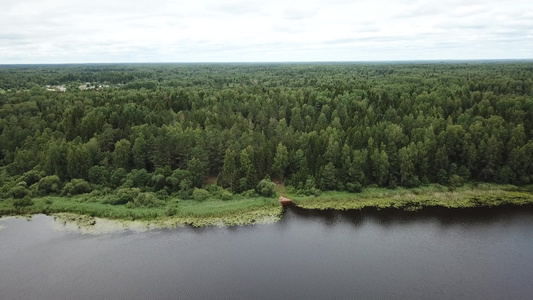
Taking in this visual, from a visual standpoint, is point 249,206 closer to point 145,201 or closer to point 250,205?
point 250,205

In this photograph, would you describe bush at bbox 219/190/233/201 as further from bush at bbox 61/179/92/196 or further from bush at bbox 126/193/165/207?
bush at bbox 61/179/92/196

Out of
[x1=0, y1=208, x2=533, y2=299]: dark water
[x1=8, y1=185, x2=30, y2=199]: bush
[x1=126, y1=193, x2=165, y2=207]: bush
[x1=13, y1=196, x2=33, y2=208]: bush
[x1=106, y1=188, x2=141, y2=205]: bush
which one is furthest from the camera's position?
[x1=8, y1=185, x2=30, y2=199]: bush

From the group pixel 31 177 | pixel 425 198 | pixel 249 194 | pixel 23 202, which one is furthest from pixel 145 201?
pixel 425 198

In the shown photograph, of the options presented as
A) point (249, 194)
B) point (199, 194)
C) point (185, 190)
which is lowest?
point (249, 194)

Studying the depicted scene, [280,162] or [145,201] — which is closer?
[145,201]

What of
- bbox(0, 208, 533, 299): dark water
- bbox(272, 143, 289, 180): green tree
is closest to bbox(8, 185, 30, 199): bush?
bbox(0, 208, 533, 299): dark water

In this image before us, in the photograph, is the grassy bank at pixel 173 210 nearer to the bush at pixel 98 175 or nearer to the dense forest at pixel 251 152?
the dense forest at pixel 251 152

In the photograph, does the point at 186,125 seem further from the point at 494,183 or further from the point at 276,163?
the point at 494,183
